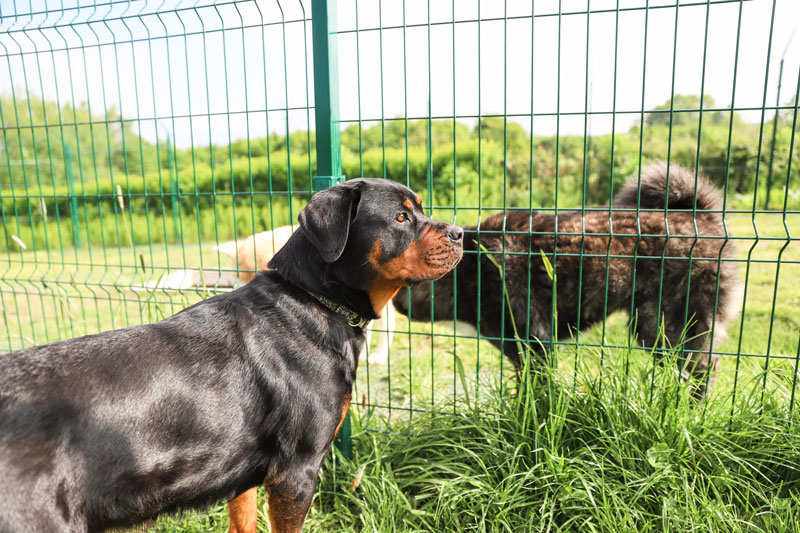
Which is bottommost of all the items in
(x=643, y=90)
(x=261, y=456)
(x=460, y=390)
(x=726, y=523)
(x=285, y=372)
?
(x=460, y=390)

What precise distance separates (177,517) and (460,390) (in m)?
2.79

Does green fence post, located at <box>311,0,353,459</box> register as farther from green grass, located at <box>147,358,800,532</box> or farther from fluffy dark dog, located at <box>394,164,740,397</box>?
fluffy dark dog, located at <box>394,164,740,397</box>

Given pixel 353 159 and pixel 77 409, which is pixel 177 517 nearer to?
pixel 77 409

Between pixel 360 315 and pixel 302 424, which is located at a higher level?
pixel 360 315

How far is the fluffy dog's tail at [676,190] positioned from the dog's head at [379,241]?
6.68 ft

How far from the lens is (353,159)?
13.5 metres

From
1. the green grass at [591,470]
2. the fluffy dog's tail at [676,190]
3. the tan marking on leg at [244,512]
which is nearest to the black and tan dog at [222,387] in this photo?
the tan marking on leg at [244,512]

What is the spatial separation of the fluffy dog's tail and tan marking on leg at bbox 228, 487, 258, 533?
3.14 m

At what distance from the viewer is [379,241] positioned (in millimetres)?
2424

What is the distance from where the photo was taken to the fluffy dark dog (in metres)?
3.80

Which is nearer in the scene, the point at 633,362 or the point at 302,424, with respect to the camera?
the point at 302,424

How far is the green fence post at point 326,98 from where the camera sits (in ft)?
10.1

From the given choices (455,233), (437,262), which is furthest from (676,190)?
(437,262)

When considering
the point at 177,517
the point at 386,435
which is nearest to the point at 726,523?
the point at 386,435
